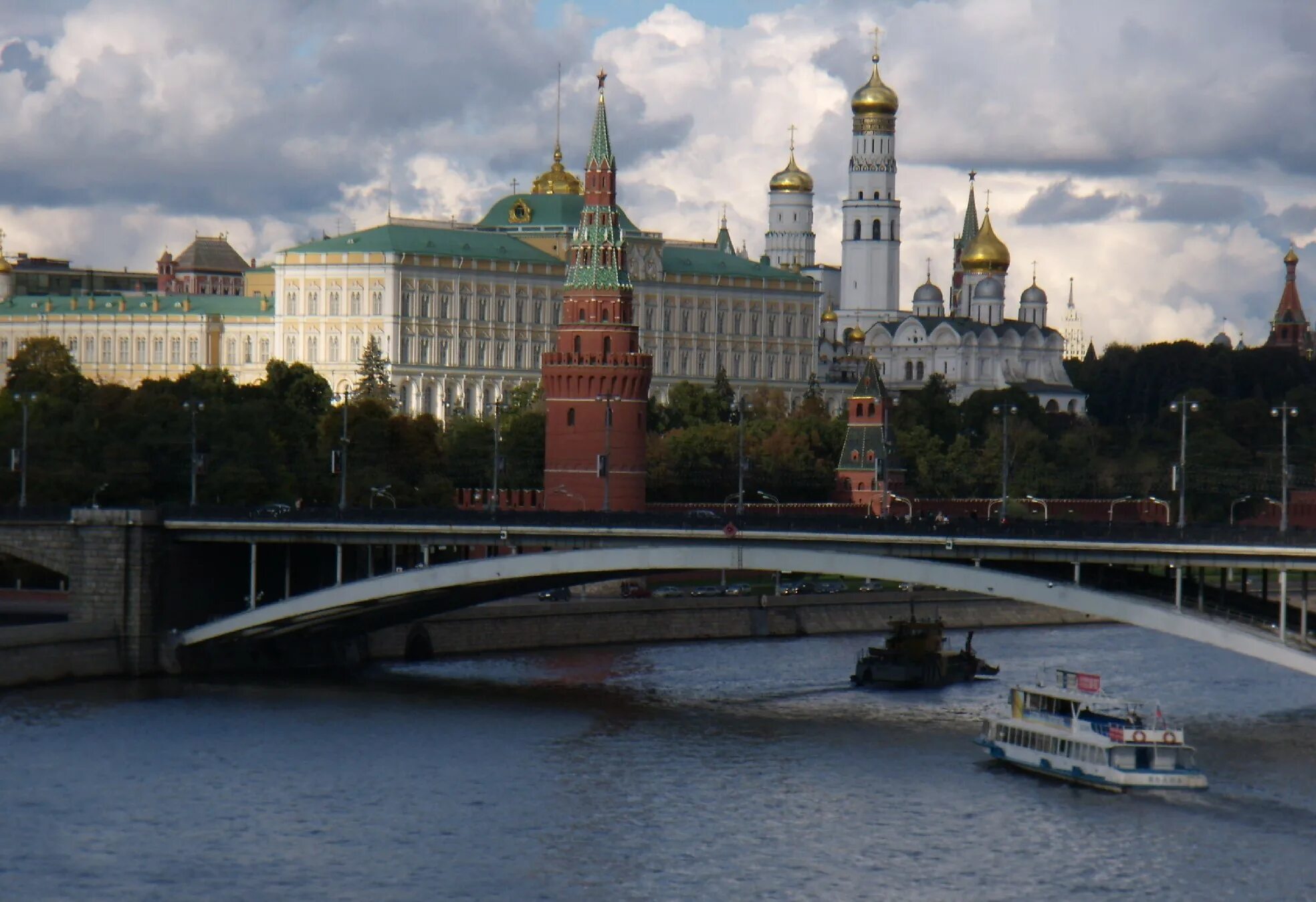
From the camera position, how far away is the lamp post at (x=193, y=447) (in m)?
74.0

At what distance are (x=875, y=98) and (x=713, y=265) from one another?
2458cm

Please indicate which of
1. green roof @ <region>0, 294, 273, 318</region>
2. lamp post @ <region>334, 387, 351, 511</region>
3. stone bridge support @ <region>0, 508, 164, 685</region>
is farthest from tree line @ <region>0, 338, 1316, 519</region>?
→ green roof @ <region>0, 294, 273, 318</region>

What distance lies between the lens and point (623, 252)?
350ft

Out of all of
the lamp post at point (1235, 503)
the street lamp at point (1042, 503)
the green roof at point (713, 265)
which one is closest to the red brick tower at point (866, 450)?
the street lamp at point (1042, 503)

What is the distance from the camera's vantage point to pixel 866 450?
390 ft

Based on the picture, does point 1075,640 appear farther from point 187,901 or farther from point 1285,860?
point 187,901

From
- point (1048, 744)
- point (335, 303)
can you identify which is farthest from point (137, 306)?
point (1048, 744)

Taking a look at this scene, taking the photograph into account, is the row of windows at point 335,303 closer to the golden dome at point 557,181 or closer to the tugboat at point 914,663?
the golden dome at point 557,181

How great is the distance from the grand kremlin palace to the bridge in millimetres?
84328

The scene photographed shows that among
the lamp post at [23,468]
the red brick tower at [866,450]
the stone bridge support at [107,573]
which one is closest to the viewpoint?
the stone bridge support at [107,573]

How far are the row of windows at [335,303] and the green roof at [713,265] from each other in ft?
63.7

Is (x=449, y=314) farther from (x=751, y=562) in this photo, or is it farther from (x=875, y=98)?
(x=751, y=562)

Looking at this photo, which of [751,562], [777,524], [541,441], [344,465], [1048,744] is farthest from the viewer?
[541,441]

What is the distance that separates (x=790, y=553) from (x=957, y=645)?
2273cm
